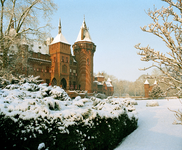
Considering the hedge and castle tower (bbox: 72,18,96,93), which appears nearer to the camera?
the hedge

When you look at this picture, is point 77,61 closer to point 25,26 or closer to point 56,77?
point 56,77

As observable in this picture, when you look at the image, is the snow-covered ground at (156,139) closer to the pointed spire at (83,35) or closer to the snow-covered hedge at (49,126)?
the snow-covered hedge at (49,126)

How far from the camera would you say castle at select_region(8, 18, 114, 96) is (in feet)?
107

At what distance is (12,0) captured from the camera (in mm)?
16031

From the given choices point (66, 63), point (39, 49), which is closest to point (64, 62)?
point (66, 63)

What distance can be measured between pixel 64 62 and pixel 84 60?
6734 millimetres

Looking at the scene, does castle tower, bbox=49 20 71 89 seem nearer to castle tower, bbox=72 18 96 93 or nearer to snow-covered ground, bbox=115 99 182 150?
castle tower, bbox=72 18 96 93

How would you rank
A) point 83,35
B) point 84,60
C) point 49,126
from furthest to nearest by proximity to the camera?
point 83,35 < point 84,60 < point 49,126

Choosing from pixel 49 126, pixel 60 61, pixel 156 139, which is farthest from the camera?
pixel 60 61

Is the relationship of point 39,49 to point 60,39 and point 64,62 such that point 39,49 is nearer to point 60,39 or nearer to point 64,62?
point 60,39

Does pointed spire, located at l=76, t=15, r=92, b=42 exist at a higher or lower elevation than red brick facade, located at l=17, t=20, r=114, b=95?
higher

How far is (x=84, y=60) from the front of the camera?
129ft

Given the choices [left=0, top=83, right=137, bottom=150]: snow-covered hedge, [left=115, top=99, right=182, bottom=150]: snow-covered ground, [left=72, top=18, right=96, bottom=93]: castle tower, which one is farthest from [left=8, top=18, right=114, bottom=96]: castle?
[left=0, top=83, right=137, bottom=150]: snow-covered hedge

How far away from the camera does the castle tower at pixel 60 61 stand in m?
33.3
